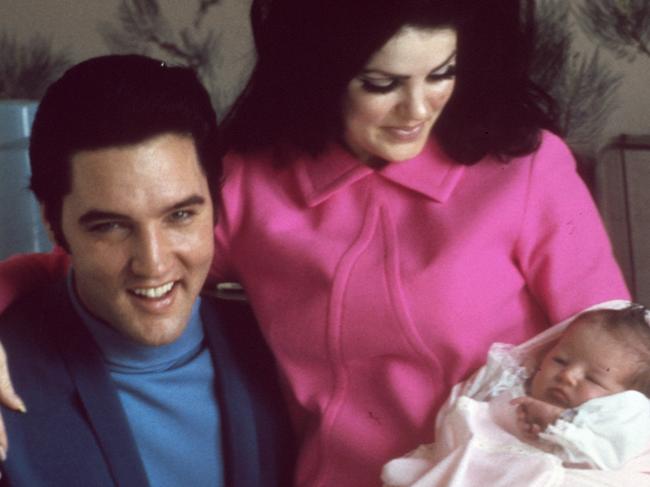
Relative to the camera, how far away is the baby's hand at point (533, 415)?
47.8 inches

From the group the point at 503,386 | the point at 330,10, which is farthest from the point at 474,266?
the point at 330,10

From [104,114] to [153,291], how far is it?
24cm

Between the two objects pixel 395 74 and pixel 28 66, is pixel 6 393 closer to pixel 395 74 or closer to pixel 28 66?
pixel 395 74

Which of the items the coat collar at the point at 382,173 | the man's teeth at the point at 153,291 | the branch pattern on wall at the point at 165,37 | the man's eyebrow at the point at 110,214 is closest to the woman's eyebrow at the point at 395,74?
the coat collar at the point at 382,173

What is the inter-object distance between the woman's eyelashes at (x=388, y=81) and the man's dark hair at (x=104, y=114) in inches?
9.2

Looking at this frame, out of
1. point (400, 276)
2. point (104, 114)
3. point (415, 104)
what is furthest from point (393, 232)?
point (104, 114)

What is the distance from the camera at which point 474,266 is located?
135 cm

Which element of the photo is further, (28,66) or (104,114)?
(28,66)

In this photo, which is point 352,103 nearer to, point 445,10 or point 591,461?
point 445,10

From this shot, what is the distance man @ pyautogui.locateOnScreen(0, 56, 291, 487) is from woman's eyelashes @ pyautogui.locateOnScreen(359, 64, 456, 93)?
0.23m

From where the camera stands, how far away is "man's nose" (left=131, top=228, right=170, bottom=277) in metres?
1.25

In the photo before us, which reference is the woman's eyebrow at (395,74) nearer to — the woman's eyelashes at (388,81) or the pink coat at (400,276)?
the woman's eyelashes at (388,81)

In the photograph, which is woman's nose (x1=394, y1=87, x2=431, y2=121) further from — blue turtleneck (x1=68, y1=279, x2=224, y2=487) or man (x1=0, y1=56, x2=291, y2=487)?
blue turtleneck (x1=68, y1=279, x2=224, y2=487)

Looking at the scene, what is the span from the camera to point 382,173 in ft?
4.61
